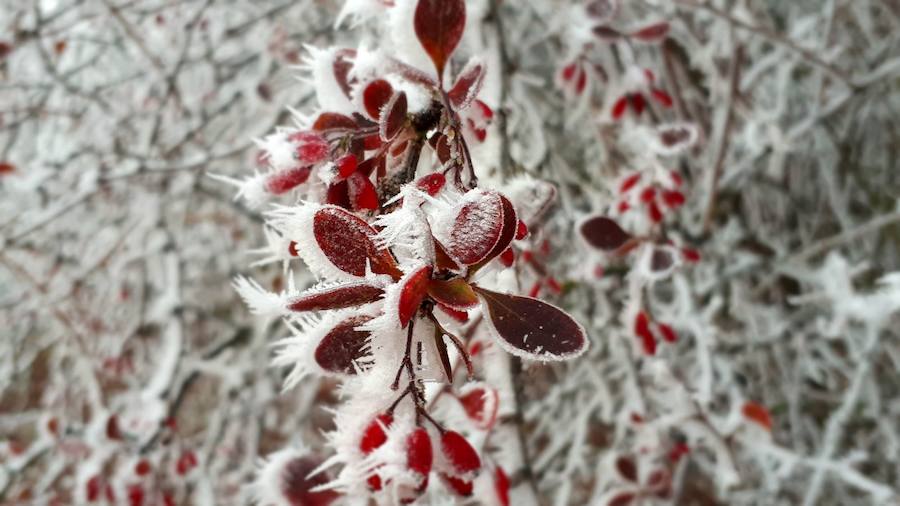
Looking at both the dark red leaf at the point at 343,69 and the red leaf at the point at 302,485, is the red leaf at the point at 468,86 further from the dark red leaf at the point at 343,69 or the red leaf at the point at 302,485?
the red leaf at the point at 302,485

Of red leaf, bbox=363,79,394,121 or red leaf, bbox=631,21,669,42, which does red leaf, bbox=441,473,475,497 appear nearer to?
red leaf, bbox=363,79,394,121

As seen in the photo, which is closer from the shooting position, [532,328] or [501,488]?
[532,328]

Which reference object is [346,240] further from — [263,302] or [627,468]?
[627,468]

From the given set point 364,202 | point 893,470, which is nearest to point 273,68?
point 364,202

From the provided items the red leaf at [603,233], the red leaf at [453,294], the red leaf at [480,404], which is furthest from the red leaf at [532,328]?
the red leaf at [603,233]

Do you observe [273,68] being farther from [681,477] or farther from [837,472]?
[837,472]

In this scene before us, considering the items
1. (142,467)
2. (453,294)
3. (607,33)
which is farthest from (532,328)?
(142,467)
